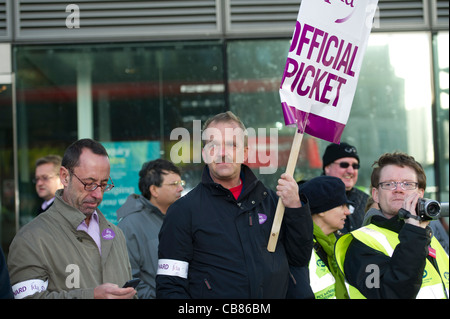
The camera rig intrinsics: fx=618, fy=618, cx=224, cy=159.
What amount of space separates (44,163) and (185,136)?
193 centimetres

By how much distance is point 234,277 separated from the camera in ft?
9.64

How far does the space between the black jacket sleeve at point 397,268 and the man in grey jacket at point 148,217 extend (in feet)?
5.77

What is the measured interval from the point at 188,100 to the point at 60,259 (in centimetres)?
481

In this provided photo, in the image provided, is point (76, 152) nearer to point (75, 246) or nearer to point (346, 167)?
A: point (75, 246)

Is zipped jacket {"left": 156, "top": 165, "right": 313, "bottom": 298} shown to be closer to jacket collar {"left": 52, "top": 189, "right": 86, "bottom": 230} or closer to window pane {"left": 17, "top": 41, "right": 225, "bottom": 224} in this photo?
jacket collar {"left": 52, "top": 189, "right": 86, "bottom": 230}

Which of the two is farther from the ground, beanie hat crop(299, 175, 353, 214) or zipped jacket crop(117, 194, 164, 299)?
beanie hat crop(299, 175, 353, 214)

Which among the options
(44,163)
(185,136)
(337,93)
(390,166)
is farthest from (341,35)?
(185,136)

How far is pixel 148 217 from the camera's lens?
484 centimetres

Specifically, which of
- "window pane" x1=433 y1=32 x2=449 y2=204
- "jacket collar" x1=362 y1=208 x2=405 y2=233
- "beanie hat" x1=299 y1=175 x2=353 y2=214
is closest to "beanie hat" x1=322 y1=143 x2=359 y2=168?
"beanie hat" x1=299 y1=175 x2=353 y2=214

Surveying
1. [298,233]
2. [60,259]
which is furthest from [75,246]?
[298,233]

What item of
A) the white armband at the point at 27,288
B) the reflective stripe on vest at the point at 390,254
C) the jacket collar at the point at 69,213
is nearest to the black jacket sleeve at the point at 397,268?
the reflective stripe on vest at the point at 390,254

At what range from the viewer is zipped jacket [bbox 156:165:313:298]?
2.95 meters

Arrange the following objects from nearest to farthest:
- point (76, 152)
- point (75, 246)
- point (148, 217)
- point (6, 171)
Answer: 1. point (75, 246)
2. point (76, 152)
3. point (148, 217)
4. point (6, 171)
